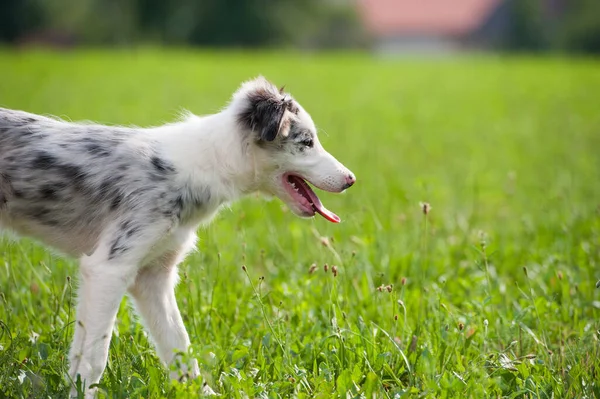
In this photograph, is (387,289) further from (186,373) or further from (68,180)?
(68,180)

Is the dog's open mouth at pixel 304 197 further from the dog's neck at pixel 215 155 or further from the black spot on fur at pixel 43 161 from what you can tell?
the black spot on fur at pixel 43 161

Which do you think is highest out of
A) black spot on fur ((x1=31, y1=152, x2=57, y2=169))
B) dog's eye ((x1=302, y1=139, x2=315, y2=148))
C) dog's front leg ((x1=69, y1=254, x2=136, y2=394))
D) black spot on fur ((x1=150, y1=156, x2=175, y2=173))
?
dog's eye ((x1=302, y1=139, x2=315, y2=148))

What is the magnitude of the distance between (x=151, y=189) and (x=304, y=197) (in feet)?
2.73

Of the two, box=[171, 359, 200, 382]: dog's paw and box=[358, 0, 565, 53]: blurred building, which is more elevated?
box=[171, 359, 200, 382]: dog's paw

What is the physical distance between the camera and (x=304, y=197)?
13.4 feet

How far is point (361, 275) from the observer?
5379 mm

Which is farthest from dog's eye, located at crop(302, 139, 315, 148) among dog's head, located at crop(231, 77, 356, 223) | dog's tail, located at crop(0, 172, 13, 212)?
dog's tail, located at crop(0, 172, 13, 212)

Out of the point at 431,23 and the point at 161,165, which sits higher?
the point at 161,165

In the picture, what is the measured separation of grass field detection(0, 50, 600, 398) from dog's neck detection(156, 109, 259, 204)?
50cm

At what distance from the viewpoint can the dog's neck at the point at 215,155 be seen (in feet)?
12.5

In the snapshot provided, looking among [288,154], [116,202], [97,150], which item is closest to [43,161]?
[97,150]

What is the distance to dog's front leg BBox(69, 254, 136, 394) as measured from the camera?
350 centimetres

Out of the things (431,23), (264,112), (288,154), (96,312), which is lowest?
(431,23)

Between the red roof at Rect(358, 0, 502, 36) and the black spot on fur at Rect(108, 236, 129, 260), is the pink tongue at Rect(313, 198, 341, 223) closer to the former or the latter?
the black spot on fur at Rect(108, 236, 129, 260)
